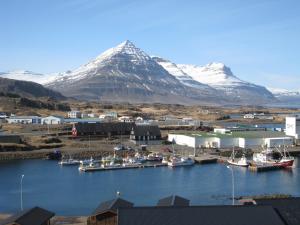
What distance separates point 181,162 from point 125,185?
4003 millimetres

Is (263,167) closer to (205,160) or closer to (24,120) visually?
(205,160)

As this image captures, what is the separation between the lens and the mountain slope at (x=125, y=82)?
8762cm

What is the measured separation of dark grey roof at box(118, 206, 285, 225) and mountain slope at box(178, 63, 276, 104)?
10720 cm

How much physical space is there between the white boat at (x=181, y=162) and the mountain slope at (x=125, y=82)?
6425cm

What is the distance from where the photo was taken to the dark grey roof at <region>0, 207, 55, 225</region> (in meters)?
6.88

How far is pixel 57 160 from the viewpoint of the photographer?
59.3 feet

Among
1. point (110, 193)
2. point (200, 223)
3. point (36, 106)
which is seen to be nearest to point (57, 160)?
point (110, 193)

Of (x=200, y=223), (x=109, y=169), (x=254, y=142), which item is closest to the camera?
(x=200, y=223)

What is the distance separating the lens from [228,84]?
5468 inches

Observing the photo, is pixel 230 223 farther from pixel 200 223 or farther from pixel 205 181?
pixel 205 181

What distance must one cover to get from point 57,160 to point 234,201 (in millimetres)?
8799

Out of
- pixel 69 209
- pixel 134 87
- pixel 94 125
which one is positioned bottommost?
pixel 69 209

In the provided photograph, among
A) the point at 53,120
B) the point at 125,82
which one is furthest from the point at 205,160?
the point at 125,82

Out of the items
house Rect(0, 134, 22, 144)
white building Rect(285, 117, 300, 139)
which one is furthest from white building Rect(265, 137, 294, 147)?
house Rect(0, 134, 22, 144)
